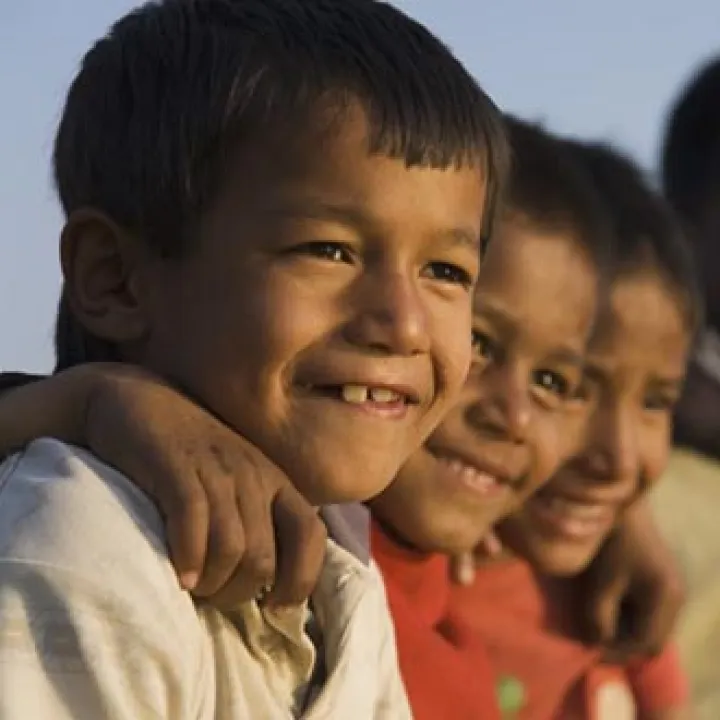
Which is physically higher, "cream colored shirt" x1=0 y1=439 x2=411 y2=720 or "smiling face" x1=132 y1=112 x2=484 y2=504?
"smiling face" x1=132 y1=112 x2=484 y2=504

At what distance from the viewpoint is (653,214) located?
297 centimetres

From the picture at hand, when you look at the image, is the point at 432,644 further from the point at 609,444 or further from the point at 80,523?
the point at 80,523

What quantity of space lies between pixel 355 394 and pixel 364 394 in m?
0.01

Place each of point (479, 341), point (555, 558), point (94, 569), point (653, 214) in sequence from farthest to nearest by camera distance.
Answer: point (653, 214) → point (555, 558) → point (479, 341) → point (94, 569)

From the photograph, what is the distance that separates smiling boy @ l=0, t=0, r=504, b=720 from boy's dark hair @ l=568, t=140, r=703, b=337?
959 mm

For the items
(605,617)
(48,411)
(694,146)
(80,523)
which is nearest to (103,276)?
(48,411)

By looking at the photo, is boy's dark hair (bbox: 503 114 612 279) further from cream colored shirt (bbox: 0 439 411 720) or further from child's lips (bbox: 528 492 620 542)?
cream colored shirt (bbox: 0 439 411 720)

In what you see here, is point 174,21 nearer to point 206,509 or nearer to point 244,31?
point 244,31

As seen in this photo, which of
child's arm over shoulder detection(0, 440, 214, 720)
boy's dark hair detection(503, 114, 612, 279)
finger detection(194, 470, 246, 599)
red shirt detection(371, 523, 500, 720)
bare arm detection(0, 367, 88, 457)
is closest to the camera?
child's arm over shoulder detection(0, 440, 214, 720)

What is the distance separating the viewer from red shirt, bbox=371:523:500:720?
7.96 ft

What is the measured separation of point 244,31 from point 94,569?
1.96 ft

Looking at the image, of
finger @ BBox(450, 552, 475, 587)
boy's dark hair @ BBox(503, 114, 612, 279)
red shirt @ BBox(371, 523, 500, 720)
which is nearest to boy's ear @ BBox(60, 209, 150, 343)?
red shirt @ BBox(371, 523, 500, 720)

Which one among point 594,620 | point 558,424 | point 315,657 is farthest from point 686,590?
point 315,657

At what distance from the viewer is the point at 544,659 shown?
270cm
